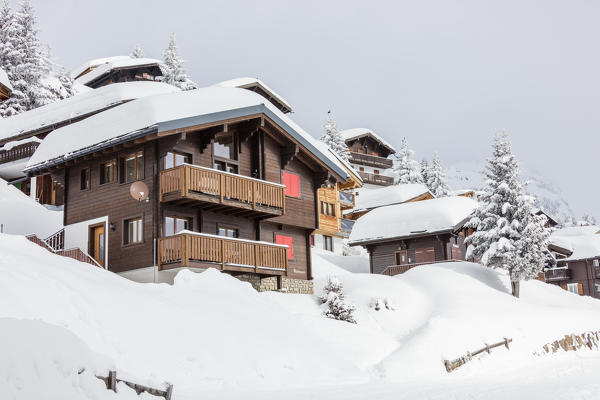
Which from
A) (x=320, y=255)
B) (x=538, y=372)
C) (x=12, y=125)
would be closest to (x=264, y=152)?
(x=538, y=372)

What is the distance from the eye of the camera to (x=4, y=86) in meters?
52.9

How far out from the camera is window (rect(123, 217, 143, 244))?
25.0 meters

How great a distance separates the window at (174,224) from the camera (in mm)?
24703

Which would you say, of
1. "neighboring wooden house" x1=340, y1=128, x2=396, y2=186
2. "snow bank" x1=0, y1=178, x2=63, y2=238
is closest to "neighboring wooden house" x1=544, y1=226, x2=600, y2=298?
"neighboring wooden house" x1=340, y1=128, x2=396, y2=186

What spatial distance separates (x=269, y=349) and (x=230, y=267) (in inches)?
302

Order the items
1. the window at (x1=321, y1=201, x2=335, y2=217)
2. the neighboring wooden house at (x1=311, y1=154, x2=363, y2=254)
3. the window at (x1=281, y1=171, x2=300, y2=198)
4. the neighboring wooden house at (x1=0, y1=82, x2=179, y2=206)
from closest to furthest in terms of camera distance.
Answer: the window at (x1=281, y1=171, x2=300, y2=198), the neighboring wooden house at (x1=0, y1=82, x2=179, y2=206), the neighboring wooden house at (x1=311, y1=154, x2=363, y2=254), the window at (x1=321, y1=201, x2=335, y2=217)

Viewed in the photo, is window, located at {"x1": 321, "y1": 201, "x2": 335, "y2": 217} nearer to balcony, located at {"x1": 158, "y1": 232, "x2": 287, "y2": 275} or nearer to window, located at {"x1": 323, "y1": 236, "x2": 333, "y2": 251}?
window, located at {"x1": 323, "y1": 236, "x2": 333, "y2": 251}

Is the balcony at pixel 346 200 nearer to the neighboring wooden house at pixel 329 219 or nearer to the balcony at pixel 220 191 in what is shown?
the neighboring wooden house at pixel 329 219

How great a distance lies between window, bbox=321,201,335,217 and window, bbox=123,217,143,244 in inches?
978

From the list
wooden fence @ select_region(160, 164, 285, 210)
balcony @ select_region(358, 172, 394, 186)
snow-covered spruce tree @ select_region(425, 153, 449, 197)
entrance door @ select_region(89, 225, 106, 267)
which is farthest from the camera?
balcony @ select_region(358, 172, 394, 186)

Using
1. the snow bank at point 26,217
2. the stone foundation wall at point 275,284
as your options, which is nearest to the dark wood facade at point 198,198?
the stone foundation wall at point 275,284

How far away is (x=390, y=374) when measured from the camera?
59.9 ft

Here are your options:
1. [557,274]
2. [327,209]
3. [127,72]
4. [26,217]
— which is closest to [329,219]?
[327,209]

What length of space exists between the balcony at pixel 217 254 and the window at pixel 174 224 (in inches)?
59.1
